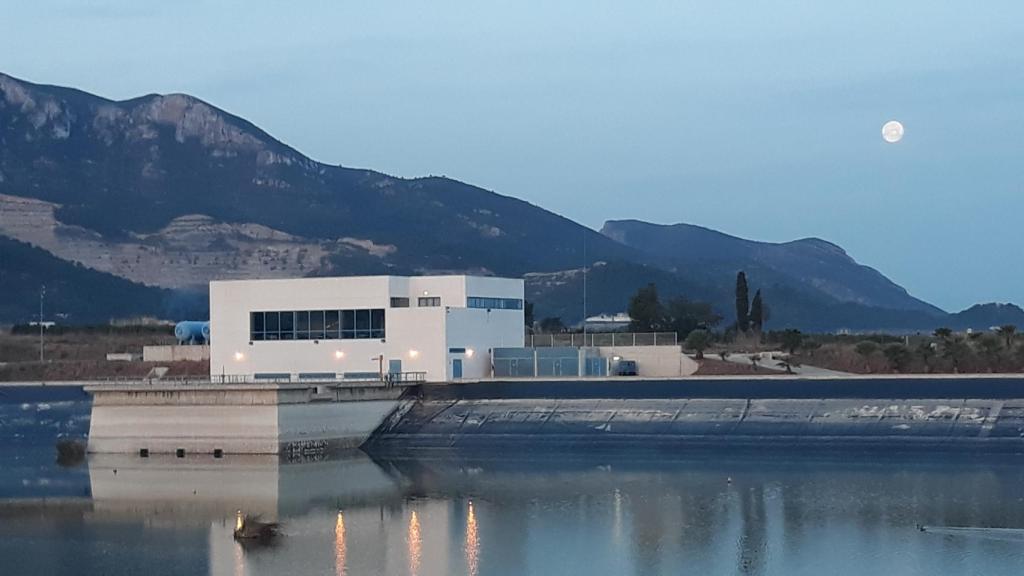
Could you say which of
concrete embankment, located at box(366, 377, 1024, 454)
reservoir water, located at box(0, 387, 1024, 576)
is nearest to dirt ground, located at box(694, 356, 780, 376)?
concrete embankment, located at box(366, 377, 1024, 454)

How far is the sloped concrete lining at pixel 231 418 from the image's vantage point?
191 ft

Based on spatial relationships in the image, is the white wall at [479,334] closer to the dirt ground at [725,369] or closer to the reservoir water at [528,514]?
the reservoir water at [528,514]

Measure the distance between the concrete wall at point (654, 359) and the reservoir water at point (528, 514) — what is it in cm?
1413

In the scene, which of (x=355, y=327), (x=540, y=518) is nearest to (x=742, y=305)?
(x=355, y=327)

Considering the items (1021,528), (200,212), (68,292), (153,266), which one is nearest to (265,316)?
(1021,528)

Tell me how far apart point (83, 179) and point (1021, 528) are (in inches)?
6759

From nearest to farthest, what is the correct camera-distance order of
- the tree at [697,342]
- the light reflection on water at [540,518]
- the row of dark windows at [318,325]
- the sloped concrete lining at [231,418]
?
the light reflection on water at [540,518] → the sloped concrete lining at [231,418] → the row of dark windows at [318,325] → the tree at [697,342]

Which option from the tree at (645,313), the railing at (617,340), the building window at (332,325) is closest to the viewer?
the building window at (332,325)

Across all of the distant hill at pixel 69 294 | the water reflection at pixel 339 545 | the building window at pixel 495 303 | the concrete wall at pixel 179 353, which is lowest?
the water reflection at pixel 339 545

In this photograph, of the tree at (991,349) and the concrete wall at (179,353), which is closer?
the tree at (991,349)

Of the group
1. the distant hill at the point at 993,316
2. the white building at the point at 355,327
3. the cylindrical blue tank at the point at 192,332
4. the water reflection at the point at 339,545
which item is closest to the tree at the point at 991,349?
the white building at the point at 355,327

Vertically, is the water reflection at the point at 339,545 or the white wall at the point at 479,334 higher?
the white wall at the point at 479,334

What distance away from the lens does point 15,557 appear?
37.9m

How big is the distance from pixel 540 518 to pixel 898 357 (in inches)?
1198
